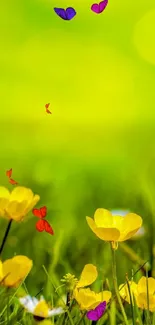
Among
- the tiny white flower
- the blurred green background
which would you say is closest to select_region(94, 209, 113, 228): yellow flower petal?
the tiny white flower

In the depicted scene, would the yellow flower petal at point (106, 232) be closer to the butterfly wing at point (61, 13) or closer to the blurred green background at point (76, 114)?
the butterfly wing at point (61, 13)

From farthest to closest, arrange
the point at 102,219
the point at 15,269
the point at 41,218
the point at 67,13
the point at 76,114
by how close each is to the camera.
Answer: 1. the point at 76,114
2. the point at 67,13
3. the point at 41,218
4. the point at 102,219
5. the point at 15,269

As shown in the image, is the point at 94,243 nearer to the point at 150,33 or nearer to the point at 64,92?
the point at 64,92

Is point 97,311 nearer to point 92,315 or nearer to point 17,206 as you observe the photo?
point 92,315

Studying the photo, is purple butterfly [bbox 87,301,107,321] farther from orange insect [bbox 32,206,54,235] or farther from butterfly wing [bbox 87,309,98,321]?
orange insect [bbox 32,206,54,235]


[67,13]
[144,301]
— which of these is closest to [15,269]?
[144,301]

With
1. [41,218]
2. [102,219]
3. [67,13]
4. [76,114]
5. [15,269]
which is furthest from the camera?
[76,114]
